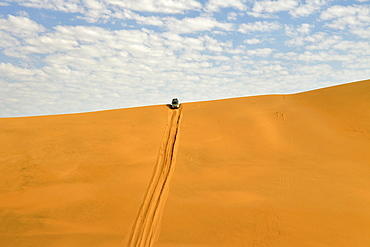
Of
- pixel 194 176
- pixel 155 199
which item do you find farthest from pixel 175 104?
pixel 155 199

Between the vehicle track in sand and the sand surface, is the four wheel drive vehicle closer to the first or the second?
the sand surface

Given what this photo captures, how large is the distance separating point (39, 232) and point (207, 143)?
6510mm

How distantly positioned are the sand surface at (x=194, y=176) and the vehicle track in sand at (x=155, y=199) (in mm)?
34

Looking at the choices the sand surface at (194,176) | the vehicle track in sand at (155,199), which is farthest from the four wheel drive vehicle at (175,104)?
the vehicle track in sand at (155,199)

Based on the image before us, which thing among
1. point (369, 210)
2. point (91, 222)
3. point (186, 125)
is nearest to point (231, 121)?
point (186, 125)

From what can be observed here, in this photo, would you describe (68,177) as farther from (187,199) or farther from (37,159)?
(187,199)

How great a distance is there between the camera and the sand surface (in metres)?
7.58

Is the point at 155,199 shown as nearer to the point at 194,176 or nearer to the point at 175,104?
the point at 194,176

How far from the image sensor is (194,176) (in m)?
9.91

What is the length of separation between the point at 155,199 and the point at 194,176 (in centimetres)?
166

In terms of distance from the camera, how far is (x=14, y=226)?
807 centimetres

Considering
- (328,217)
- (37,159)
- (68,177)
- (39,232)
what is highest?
(37,159)

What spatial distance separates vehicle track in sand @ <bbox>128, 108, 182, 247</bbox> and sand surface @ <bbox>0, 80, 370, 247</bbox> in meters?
0.03

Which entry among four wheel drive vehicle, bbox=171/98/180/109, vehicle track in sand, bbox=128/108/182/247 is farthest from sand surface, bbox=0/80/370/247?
four wheel drive vehicle, bbox=171/98/180/109
